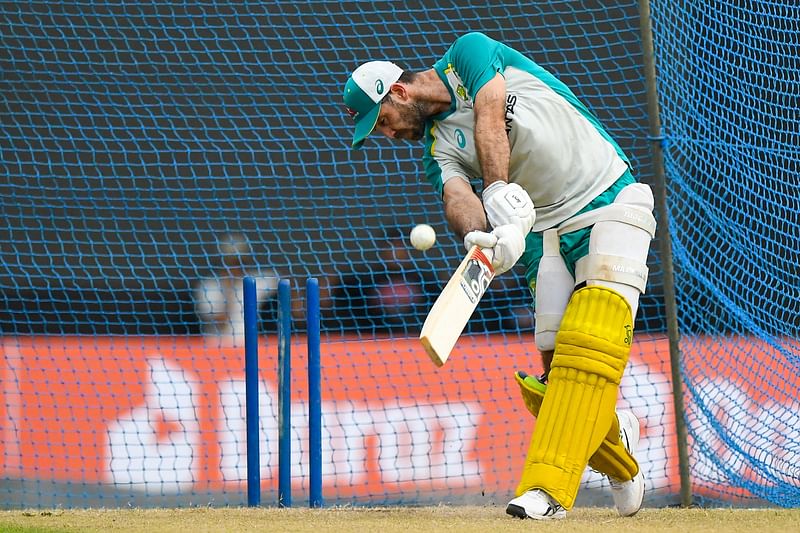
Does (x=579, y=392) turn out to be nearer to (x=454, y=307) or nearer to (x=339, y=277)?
(x=454, y=307)

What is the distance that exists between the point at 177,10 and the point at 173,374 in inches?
103

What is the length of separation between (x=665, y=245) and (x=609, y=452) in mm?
1492

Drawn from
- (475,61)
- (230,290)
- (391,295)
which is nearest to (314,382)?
(475,61)

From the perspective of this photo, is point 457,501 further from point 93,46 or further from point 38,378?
point 93,46

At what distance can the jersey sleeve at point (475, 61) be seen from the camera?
3834mm

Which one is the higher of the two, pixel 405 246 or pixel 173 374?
pixel 405 246

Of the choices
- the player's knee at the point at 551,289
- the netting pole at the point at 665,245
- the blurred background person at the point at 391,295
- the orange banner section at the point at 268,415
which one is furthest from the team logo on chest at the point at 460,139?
the blurred background person at the point at 391,295

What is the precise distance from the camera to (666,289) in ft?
17.0

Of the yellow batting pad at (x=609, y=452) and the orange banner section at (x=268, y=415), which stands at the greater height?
the yellow batting pad at (x=609, y=452)

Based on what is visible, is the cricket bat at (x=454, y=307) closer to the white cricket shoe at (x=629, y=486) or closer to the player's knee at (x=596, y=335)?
the player's knee at (x=596, y=335)

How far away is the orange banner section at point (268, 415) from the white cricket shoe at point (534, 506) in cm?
267

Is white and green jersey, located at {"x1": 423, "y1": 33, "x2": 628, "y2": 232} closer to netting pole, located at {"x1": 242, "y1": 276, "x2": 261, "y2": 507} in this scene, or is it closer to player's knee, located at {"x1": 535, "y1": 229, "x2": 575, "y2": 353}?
player's knee, located at {"x1": 535, "y1": 229, "x2": 575, "y2": 353}

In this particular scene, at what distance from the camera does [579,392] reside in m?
3.71

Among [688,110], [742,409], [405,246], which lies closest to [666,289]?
[742,409]
